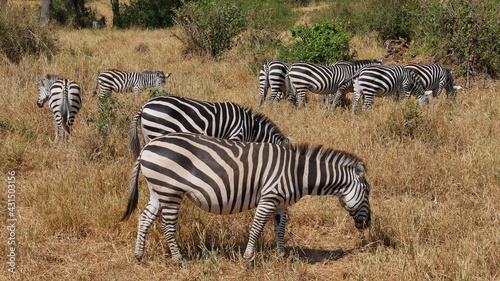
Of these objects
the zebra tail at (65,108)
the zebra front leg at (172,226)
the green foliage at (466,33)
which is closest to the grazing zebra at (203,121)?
the zebra front leg at (172,226)

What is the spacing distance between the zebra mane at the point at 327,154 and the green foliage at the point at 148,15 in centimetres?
1799

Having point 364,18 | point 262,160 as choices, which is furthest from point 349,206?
point 364,18

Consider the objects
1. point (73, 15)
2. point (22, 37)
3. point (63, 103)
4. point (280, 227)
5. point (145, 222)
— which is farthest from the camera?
point (73, 15)

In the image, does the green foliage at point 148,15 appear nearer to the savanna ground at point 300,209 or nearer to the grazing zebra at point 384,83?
the savanna ground at point 300,209

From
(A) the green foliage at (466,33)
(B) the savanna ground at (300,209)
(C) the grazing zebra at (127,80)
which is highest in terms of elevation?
(A) the green foliage at (466,33)

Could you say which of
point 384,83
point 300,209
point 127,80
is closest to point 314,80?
point 384,83

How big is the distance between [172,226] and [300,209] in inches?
74.4

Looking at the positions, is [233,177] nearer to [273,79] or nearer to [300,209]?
[300,209]

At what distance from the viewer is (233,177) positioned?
4020 millimetres

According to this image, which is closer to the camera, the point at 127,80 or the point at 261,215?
the point at 261,215

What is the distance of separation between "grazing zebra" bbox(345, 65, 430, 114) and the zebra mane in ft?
16.7

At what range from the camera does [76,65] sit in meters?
11.0

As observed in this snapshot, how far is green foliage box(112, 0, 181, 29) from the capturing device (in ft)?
69.6

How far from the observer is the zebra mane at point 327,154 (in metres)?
4.34
